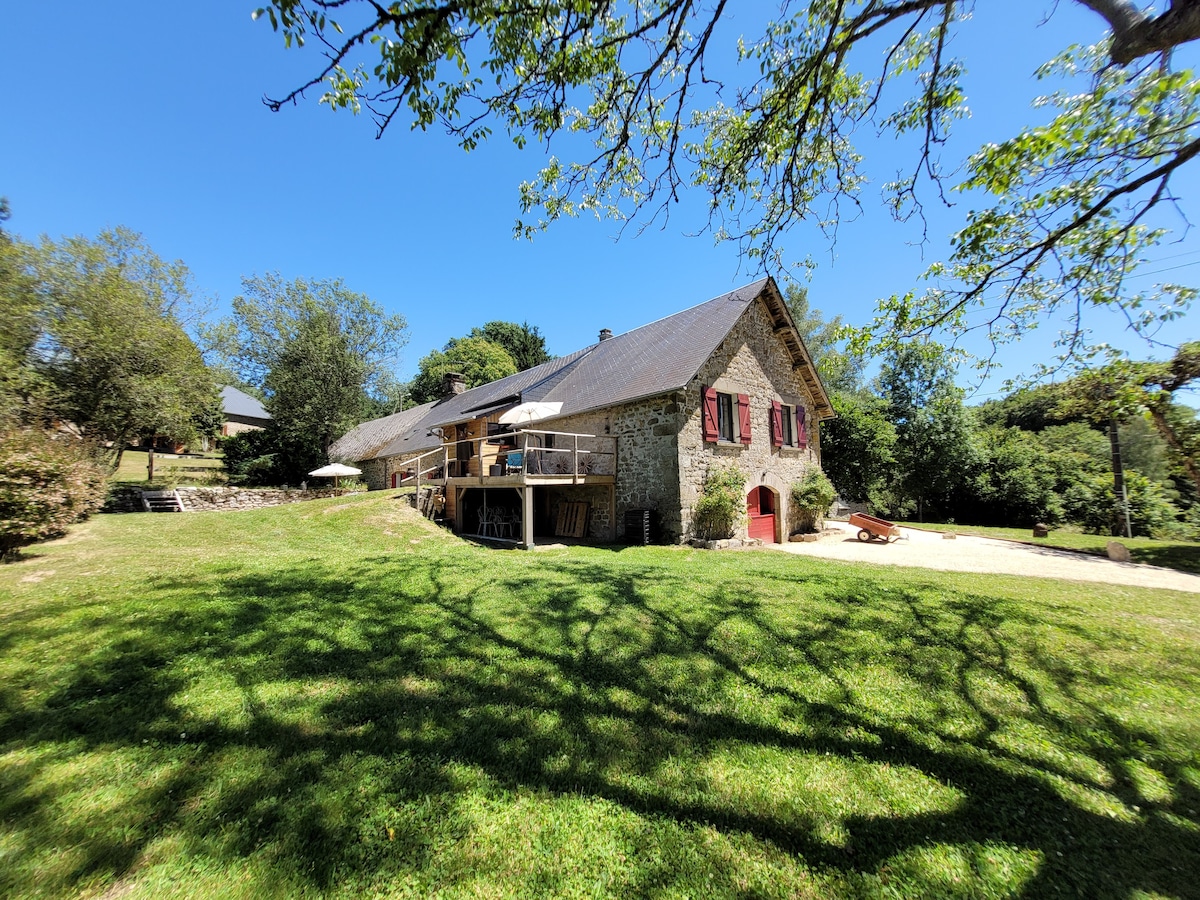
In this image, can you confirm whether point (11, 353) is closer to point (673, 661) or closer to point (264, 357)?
point (264, 357)

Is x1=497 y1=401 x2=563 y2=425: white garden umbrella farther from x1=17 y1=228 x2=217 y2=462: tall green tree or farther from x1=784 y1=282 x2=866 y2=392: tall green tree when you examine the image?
x1=784 y1=282 x2=866 y2=392: tall green tree

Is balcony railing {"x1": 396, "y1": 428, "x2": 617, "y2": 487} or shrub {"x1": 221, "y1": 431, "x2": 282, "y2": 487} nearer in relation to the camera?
balcony railing {"x1": 396, "y1": 428, "x2": 617, "y2": 487}

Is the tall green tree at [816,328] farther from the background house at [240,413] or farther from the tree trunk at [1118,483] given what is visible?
the background house at [240,413]

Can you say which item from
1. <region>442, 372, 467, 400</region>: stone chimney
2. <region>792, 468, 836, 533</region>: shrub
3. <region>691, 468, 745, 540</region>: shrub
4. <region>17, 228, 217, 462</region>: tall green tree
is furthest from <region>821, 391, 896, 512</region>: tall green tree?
<region>17, 228, 217, 462</region>: tall green tree

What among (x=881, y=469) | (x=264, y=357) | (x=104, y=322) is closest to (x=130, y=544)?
(x=104, y=322)

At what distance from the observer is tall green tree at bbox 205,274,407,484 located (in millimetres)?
24781

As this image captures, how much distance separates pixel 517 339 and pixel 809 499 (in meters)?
35.6

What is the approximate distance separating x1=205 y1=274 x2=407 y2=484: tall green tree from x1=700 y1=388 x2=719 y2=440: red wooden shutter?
74.2ft

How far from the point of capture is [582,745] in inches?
115

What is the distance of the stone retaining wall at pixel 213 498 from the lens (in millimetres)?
15183

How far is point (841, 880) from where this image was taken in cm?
206

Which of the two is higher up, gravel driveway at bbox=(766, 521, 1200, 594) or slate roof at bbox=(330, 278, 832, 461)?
slate roof at bbox=(330, 278, 832, 461)

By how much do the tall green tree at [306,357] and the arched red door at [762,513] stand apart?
23.8 metres

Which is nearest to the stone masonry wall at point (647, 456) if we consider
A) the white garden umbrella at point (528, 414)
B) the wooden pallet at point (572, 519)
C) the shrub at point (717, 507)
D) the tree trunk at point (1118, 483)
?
the shrub at point (717, 507)
